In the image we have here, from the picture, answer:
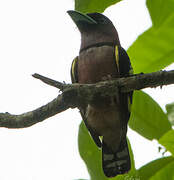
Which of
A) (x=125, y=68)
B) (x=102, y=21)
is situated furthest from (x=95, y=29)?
(x=125, y=68)

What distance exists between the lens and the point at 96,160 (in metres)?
2.65

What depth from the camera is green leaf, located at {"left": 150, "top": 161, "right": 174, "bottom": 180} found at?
204cm

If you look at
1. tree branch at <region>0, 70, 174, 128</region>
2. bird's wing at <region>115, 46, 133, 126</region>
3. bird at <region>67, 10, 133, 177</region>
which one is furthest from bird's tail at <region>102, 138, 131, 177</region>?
tree branch at <region>0, 70, 174, 128</region>

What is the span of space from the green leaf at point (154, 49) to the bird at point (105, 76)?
0.60 m

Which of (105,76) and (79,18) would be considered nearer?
(105,76)

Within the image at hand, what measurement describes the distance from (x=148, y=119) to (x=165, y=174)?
0.71 metres

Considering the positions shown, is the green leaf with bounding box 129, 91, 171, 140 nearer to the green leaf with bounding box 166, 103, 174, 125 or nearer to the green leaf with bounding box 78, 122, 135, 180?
the green leaf with bounding box 166, 103, 174, 125

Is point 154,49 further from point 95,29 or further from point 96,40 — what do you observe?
point 95,29

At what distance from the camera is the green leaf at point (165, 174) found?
204 cm

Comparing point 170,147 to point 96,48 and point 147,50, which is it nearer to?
point 147,50

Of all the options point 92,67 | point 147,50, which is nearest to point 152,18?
point 147,50

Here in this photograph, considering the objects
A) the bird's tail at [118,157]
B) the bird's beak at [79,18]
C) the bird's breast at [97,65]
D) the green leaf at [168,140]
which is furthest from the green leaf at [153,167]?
the bird's beak at [79,18]

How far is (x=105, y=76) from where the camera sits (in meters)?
3.63

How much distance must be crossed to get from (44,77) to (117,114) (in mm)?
1356
